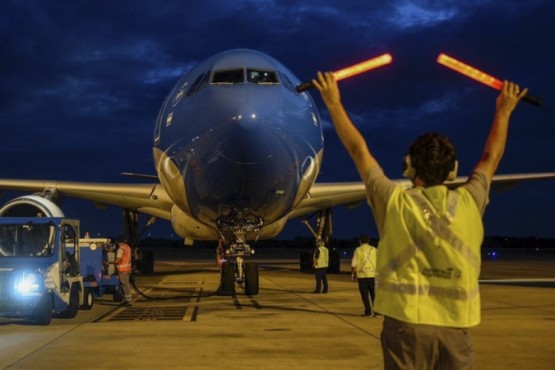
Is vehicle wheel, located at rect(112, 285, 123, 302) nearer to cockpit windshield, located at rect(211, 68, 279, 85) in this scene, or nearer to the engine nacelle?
the engine nacelle

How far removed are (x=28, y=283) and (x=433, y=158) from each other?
9.15 metres

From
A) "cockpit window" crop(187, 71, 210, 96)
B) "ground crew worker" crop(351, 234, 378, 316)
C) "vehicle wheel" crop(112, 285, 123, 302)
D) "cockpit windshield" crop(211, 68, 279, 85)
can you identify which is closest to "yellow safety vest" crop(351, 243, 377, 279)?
"ground crew worker" crop(351, 234, 378, 316)

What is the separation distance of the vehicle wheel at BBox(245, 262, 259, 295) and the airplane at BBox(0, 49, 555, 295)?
0.42 meters

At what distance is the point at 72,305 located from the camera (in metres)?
12.1

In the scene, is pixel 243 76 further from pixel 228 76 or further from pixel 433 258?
pixel 433 258

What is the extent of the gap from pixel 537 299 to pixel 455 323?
12.8 metres

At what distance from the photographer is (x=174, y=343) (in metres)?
8.66

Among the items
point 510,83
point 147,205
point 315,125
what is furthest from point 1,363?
point 147,205

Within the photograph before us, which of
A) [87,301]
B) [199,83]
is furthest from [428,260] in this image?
[87,301]

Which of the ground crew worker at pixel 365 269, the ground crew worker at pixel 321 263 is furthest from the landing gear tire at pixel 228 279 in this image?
the ground crew worker at pixel 365 269

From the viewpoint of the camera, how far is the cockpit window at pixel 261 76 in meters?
12.3

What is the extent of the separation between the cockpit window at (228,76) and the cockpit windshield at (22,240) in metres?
3.88

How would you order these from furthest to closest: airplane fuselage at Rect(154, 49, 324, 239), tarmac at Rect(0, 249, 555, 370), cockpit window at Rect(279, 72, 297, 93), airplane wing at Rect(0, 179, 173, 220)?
airplane wing at Rect(0, 179, 173, 220) → cockpit window at Rect(279, 72, 297, 93) → airplane fuselage at Rect(154, 49, 324, 239) → tarmac at Rect(0, 249, 555, 370)

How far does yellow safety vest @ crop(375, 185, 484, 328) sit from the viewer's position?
111 inches
